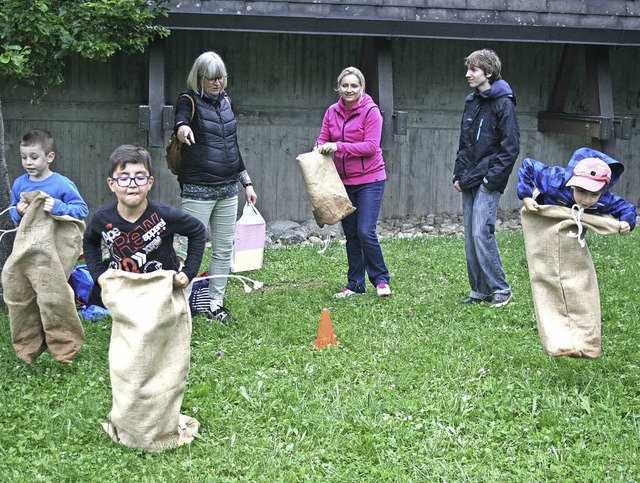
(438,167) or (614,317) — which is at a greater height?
(438,167)

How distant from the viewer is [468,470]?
13.6 feet

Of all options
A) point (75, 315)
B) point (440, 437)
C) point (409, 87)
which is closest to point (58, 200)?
point (75, 315)

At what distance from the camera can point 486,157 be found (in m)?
6.67

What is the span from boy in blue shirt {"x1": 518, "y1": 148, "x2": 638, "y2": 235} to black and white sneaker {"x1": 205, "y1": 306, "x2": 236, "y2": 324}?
2468 millimetres

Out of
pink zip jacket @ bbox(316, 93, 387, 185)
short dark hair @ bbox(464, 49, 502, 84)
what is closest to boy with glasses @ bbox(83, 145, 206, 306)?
pink zip jacket @ bbox(316, 93, 387, 185)

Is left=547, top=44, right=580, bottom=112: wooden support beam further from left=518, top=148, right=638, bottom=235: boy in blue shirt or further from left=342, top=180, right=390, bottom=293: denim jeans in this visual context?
left=518, top=148, right=638, bottom=235: boy in blue shirt

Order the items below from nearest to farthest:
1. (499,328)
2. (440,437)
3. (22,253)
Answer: (440,437) < (22,253) < (499,328)

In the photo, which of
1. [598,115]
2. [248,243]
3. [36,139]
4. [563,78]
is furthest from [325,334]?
[563,78]

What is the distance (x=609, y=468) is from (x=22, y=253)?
137 inches

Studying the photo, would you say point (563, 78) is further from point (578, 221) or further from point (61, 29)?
point (61, 29)

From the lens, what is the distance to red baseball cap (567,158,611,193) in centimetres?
491

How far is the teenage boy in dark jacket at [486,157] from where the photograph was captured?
6555mm

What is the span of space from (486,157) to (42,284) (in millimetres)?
3420

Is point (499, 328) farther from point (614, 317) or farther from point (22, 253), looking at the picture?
point (22, 253)
